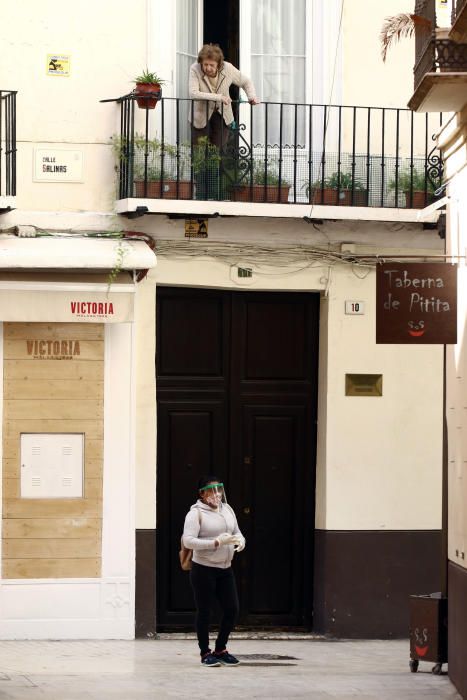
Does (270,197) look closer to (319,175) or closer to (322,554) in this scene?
(319,175)

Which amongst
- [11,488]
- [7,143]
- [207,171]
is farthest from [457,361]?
[7,143]

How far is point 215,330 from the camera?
586 inches

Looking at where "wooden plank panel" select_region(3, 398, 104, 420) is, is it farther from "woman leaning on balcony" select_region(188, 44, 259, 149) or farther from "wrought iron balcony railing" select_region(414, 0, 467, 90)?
"wrought iron balcony railing" select_region(414, 0, 467, 90)

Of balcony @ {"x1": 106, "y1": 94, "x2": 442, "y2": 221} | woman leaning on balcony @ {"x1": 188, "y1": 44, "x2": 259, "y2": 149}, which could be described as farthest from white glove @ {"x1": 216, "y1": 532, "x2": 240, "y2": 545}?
woman leaning on balcony @ {"x1": 188, "y1": 44, "x2": 259, "y2": 149}

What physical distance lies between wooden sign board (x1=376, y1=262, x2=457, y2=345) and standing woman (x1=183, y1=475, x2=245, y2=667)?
7.67 feet

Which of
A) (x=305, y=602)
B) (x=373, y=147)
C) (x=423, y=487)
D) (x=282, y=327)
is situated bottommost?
(x=305, y=602)

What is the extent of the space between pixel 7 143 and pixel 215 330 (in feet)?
9.26

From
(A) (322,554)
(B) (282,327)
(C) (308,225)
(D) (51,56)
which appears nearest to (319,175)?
(C) (308,225)

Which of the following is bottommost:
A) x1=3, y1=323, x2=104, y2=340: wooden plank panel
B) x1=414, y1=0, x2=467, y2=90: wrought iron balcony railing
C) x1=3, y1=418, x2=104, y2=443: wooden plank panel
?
x1=3, y1=418, x2=104, y2=443: wooden plank panel

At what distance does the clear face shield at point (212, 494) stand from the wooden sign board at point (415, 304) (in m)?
2.24

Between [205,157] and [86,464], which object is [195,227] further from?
[86,464]

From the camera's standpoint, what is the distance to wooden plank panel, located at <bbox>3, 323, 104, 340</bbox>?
548 inches

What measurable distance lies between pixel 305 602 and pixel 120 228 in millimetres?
4285

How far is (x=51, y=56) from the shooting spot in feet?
46.4
